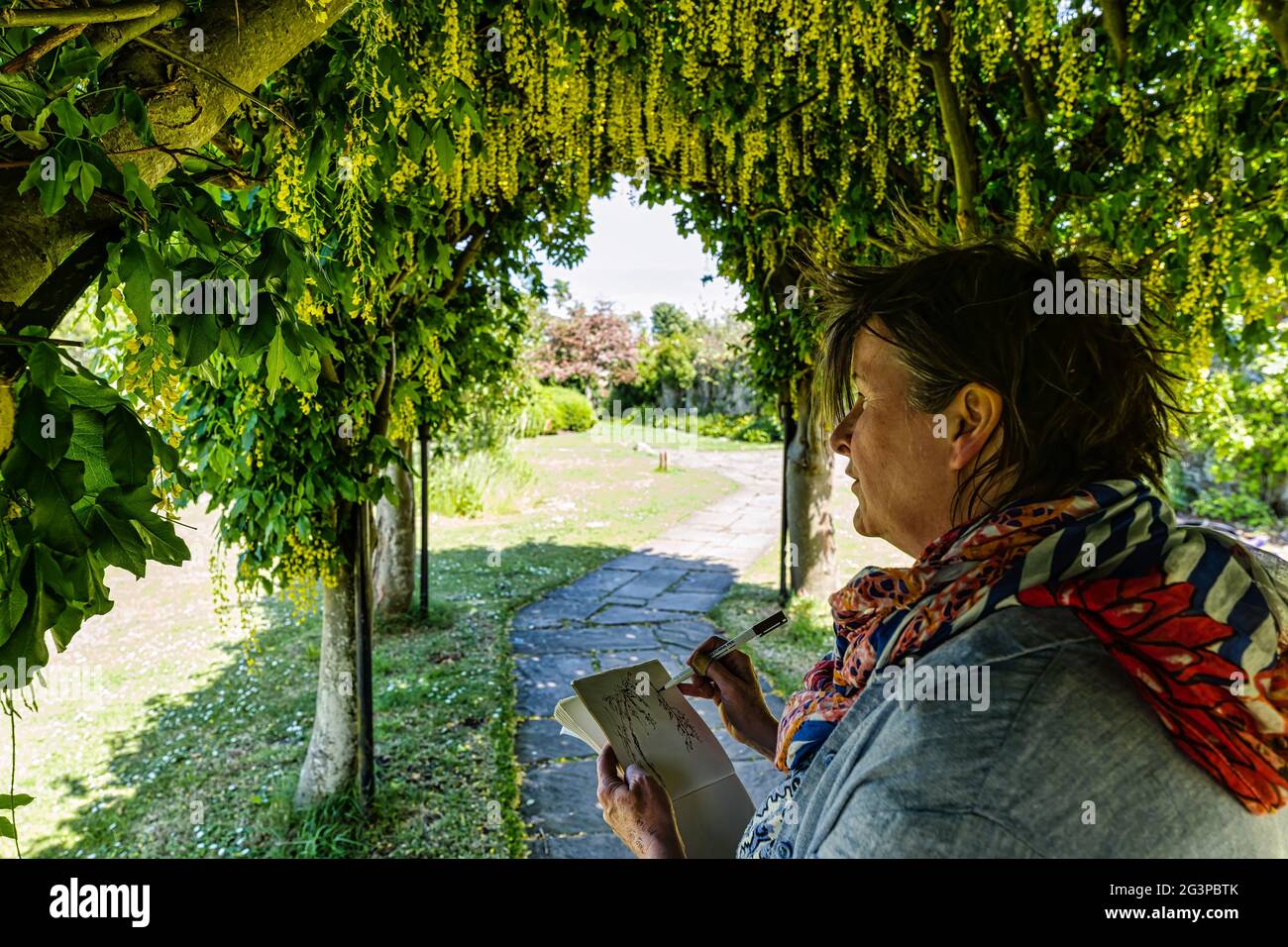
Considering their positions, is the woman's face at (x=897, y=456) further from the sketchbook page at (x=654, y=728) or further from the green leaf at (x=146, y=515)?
the green leaf at (x=146, y=515)

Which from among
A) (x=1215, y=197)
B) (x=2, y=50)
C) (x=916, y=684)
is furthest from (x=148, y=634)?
(x=1215, y=197)

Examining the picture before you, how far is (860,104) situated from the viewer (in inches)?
146

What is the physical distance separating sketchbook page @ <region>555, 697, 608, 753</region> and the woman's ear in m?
0.72

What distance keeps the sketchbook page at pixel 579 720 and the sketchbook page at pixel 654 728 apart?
0.04m

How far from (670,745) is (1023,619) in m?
0.70

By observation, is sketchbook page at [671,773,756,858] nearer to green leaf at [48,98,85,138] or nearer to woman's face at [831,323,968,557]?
woman's face at [831,323,968,557]

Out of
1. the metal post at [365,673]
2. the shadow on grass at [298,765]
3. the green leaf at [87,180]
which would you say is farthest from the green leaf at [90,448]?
the shadow on grass at [298,765]

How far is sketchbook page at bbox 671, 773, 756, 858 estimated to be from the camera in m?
1.15

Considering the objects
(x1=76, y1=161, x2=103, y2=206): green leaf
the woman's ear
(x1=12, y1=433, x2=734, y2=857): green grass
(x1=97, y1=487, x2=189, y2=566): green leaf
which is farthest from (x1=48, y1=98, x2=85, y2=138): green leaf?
(x1=12, y1=433, x2=734, y2=857): green grass

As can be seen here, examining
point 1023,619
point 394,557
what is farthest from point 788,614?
point 1023,619

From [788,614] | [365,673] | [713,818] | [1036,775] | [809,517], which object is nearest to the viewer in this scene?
[1036,775]

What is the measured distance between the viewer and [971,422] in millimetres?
847

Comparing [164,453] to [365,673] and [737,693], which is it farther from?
[365,673]
